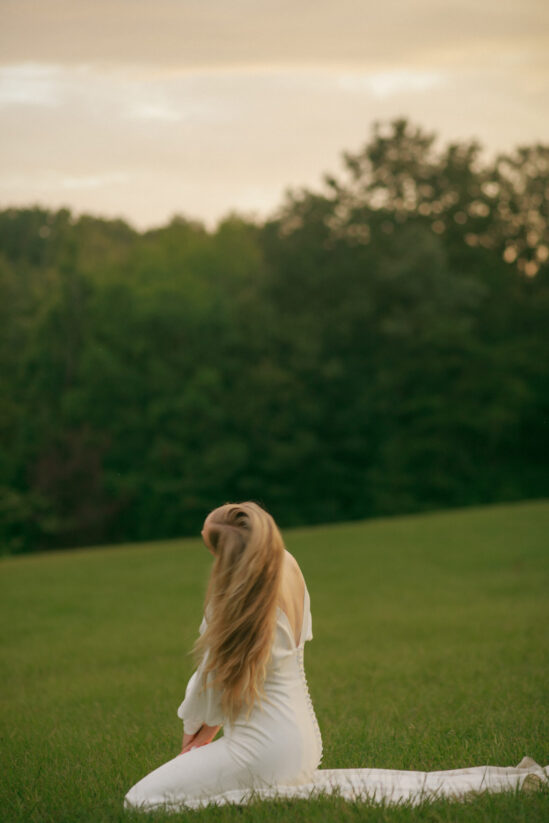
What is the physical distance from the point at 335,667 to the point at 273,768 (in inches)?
199

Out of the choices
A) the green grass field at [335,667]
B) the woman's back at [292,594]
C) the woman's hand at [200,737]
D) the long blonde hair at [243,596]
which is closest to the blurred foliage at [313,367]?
the green grass field at [335,667]

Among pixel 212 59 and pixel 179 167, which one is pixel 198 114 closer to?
pixel 179 167

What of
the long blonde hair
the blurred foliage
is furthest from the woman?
the blurred foliage

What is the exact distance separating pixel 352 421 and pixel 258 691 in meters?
37.1

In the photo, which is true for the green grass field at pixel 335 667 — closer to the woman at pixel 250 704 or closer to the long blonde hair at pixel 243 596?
the woman at pixel 250 704

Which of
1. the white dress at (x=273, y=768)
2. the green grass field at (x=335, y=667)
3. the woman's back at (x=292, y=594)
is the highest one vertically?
the woman's back at (x=292, y=594)

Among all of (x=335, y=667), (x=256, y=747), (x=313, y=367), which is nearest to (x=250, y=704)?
(x=256, y=747)

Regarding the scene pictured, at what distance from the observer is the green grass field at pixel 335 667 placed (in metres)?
5.10

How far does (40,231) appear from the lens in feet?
180

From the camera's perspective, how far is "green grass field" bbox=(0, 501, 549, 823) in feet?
16.7

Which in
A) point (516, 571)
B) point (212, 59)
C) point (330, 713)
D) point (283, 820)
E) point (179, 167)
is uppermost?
point (179, 167)

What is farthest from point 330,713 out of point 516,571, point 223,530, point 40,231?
point 40,231

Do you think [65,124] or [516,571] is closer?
[516,571]

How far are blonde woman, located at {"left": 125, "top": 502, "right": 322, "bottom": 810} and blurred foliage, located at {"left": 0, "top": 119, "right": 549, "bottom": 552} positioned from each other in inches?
1358
